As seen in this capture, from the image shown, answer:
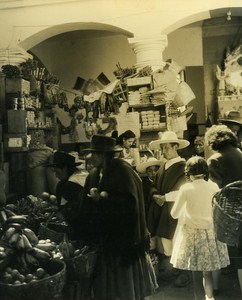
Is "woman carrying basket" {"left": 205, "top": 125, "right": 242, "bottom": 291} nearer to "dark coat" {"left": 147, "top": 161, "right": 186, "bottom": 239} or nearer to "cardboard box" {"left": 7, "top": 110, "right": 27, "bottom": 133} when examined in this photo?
"dark coat" {"left": 147, "top": 161, "right": 186, "bottom": 239}

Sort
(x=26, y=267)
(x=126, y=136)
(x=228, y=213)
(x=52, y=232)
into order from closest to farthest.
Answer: (x=26, y=267), (x=228, y=213), (x=52, y=232), (x=126, y=136)

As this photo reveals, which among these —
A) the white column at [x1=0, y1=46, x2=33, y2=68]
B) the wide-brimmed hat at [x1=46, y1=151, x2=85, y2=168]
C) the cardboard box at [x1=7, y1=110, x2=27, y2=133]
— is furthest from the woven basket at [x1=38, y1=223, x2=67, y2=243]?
the white column at [x1=0, y1=46, x2=33, y2=68]

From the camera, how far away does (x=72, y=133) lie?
4.75 metres

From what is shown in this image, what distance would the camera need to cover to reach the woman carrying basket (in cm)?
305

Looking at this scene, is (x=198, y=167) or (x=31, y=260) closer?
(x=31, y=260)

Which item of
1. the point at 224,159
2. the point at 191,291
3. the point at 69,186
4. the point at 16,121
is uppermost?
the point at 16,121

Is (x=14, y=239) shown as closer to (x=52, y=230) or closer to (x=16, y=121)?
(x=52, y=230)

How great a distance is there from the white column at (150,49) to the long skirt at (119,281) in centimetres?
236

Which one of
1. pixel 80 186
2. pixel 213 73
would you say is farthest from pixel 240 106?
pixel 80 186

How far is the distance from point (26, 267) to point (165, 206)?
1.56m

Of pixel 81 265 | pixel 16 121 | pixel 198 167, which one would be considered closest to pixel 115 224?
pixel 81 265

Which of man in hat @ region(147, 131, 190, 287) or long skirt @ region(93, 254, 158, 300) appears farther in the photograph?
man in hat @ region(147, 131, 190, 287)

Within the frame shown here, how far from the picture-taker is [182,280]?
3.30 meters

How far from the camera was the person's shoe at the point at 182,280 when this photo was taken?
329cm
